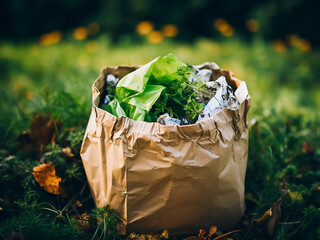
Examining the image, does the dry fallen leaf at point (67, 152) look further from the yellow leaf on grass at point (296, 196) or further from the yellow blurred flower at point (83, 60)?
the yellow blurred flower at point (83, 60)

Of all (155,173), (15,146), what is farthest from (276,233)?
(15,146)

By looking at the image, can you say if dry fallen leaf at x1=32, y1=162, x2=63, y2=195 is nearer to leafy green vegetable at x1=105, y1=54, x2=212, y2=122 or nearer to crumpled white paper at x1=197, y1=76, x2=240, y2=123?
leafy green vegetable at x1=105, y1=54, x2=212, y2=122

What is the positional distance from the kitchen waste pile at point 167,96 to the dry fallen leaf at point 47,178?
45 cm

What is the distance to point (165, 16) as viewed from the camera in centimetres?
477

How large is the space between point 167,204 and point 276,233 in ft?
2.01

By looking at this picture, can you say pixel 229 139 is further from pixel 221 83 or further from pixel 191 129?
pixel 221 83

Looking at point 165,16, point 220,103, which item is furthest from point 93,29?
point 220,103

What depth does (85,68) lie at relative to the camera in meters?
3.10

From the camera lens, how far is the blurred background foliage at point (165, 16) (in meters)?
4.70

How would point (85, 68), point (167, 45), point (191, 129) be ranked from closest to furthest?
1. point (191, 129)
2. point (85, 68)
3. point (167, 45)

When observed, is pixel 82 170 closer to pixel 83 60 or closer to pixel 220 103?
pixel 220 103

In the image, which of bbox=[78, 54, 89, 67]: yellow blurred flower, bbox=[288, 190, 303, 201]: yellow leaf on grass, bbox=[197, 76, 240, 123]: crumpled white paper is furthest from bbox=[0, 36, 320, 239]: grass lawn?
bbox=[78, 54, 89, 67]: yellow blurred flower

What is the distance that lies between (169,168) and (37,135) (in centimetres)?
97

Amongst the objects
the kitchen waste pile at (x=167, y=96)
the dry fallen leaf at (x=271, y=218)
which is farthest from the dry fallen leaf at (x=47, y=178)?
the dry fallen leaf at (x=271, y=218)
